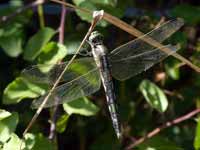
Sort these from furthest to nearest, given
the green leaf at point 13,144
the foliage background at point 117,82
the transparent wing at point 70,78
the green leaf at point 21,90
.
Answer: the foliage background at point 117,82 < the green leaf at point 21,90 < the transparent wing at point 70,78 < the green leaf at point 13,144

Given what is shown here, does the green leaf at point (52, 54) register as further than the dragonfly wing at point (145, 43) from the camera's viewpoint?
Yes

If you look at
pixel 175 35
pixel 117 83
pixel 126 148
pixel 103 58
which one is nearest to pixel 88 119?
Answer: pixel 117 83

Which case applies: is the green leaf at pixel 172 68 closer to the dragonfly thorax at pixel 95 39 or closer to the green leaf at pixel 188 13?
the green leaf at pixel 188 13

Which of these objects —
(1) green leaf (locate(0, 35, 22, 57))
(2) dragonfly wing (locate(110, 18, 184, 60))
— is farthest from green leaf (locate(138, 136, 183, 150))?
(1) green leaf (locate(0, 35, 22, 57))

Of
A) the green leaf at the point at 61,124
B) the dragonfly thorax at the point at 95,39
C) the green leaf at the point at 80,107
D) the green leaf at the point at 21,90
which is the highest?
the dragonfly thorax at the point at 95,39

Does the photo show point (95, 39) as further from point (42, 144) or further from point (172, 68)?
point (172, 68)

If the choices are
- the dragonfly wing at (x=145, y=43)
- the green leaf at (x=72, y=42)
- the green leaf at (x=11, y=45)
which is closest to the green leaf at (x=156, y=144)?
the dragonfly wing at (x=145, y=43)
